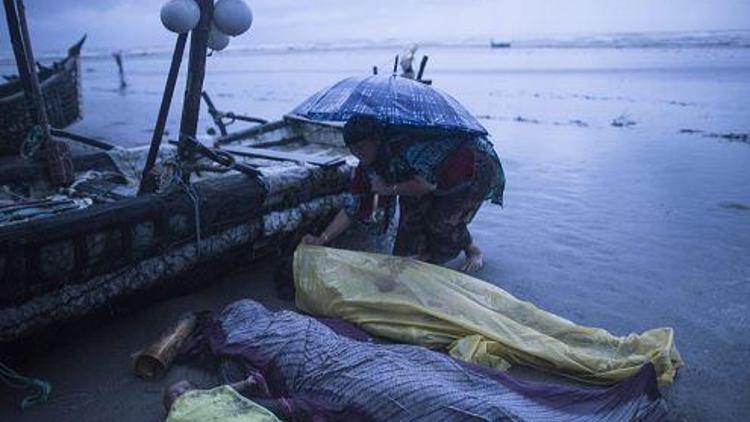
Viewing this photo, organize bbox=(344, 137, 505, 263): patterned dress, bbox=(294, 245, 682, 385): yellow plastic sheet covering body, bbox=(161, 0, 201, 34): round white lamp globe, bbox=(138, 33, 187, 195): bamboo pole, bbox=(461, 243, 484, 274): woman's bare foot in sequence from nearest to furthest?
bbox=(294, 245, 682, 385): yellow plastic sheet covering body → bbox=(161, 0, 201, 34): round white lamp globe → bbox=(138, 33, 187, 195): bamboo pole → bbox=(344, 137, 505, 263): patterned dress → bbox=(461, 243, 484, 274): woman's bare foot

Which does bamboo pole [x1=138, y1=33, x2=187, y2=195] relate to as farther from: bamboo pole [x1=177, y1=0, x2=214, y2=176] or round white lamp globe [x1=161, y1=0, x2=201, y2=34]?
round white lamp globe [x1=161, y1=0, x2=201, y2=34]

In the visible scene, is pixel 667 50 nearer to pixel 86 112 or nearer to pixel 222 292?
pixel 86 112

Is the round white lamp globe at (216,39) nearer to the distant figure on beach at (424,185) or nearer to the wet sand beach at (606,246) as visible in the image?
the distant figure on beach at (424,185)

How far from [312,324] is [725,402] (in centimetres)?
230

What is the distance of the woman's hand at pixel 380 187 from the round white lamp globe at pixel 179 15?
163cm

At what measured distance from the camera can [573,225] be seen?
5.96 m

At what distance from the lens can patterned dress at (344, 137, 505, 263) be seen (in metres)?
4.22

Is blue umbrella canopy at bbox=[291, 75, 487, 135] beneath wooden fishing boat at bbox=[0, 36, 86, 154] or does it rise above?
above

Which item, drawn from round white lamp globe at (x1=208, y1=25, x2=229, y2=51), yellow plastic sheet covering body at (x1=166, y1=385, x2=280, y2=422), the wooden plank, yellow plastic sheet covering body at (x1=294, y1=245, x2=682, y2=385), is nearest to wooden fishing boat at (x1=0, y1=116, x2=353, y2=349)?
the wooden plank

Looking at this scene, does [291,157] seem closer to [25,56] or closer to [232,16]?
[232,16]

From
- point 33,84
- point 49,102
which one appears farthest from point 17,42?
point 49,102

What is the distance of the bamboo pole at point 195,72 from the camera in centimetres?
379

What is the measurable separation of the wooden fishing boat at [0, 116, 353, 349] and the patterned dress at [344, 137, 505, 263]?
672mm

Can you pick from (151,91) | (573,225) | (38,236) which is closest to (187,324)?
(38,236)
